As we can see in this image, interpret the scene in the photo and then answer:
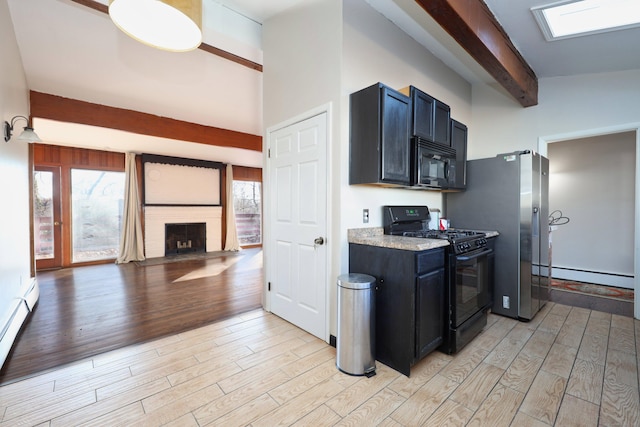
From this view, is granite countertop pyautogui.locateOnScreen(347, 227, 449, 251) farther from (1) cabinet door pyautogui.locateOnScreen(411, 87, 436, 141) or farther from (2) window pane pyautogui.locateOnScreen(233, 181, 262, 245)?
(2) window pane pyautogui.locateOnScreen(233, 181, 262, 245)

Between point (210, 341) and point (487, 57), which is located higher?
point (487, 57)

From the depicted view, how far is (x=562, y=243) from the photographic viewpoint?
472 cm

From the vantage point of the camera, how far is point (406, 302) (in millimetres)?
1958

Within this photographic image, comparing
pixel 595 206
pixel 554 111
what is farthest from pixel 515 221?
pixel 595 206

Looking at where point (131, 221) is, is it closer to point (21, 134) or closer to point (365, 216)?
point (21, 134)

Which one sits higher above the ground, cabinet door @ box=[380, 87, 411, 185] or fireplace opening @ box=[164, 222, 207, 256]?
cabinet door @ box=[380, 87, 411, 185]

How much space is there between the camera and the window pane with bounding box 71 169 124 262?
593 cm

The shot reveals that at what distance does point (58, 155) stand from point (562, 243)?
972 cm

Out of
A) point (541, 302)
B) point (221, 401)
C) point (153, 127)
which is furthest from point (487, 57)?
point (153, 127)

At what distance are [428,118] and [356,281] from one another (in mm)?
1724

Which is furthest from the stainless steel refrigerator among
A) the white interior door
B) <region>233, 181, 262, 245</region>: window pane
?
<region>233, 181, 262, 245</region>: window pane

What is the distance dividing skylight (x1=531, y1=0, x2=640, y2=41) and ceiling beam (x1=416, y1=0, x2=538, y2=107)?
30cm

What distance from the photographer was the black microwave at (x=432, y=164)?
249 cm

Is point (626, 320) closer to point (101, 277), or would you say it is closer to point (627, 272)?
point (627, 272)
